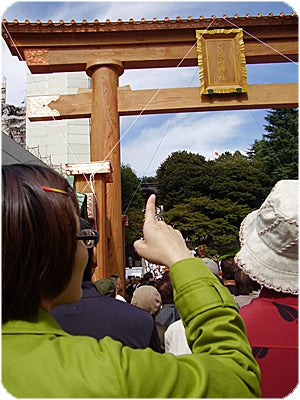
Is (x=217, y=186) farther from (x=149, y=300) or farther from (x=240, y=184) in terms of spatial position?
(x=149, y=300)

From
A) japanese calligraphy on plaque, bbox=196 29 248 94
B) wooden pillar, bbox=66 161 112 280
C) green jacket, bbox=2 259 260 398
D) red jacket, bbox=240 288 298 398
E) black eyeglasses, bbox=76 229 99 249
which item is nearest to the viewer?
green jacket, bbox=2 259 260 398

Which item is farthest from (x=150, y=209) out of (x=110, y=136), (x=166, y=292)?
(x=110, y=136)

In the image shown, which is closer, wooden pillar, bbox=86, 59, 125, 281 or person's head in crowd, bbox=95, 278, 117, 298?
person's head in crowd, bbox=95, 278, 117, 298

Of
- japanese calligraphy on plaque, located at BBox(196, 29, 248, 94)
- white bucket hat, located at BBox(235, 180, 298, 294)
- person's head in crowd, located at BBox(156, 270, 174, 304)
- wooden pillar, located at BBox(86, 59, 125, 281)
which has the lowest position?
person's head in crowd, located at BBox(156, 270, 174, 304)

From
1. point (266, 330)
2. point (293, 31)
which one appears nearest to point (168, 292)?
point (266, 330)

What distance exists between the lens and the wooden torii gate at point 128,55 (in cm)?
534

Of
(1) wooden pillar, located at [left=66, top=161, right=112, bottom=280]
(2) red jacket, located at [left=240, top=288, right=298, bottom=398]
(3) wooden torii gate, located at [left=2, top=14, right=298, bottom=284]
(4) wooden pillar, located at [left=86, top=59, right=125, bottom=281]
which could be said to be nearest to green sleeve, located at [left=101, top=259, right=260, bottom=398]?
(2) red jacket, located at [left=240, top=288, right=298, bottom=398]

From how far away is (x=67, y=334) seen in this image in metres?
0.74

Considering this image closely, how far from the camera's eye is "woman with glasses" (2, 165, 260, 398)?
625 mm

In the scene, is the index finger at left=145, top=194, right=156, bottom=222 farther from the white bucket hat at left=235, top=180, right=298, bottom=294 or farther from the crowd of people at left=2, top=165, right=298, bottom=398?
the white bucket hat at left=235, top=180, right=298, bottom=294

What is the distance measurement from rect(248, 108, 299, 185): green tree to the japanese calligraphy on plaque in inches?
591

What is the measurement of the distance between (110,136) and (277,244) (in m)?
4.23

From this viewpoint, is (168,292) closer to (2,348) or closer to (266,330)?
(266,330)

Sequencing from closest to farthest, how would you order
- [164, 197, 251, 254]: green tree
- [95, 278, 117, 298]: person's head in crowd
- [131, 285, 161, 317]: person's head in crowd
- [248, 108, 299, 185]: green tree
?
1. [95, 278, 117, 298]: person's head in crowd
2. [131, 285, 161, 317]: person's head in crowd
3. [164, 197, 251, 254]: green tree
4. [248, 108, 299, 185]: green tree
